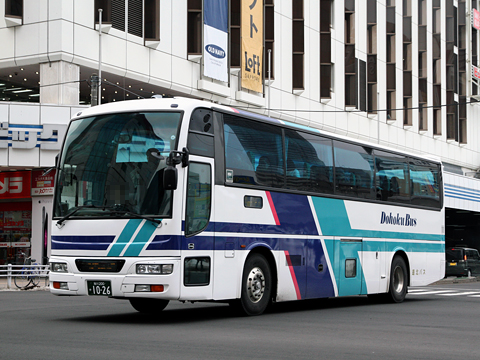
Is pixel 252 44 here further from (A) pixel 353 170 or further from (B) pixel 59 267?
(B) pixel 59 267

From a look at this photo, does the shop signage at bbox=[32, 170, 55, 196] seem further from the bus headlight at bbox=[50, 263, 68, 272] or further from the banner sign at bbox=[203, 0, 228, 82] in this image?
the bus headlight at bbox=[50, 263, 68, 272]

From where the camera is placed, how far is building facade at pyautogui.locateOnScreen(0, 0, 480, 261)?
2902 cm

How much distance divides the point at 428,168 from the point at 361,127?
98.5ft

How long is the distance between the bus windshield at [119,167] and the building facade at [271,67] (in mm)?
15700

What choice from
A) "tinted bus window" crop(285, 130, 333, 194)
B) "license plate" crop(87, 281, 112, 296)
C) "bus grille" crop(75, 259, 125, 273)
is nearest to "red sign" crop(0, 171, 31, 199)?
"tinted bus window" crop(285, 130, 333, 194)

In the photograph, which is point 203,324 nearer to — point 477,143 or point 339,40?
point 339,40

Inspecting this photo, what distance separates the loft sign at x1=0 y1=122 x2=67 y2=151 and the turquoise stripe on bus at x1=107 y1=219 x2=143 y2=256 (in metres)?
18.2

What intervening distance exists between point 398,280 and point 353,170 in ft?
11.9

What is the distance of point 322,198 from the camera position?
14.7m

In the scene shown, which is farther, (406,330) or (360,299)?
(360,299)

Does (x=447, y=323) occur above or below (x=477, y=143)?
below

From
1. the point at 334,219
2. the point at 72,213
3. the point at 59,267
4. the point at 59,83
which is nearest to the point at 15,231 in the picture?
the point at 59,83

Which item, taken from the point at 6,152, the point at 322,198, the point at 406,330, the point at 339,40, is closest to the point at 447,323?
the point at 406,330

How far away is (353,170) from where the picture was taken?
52.3 feet
